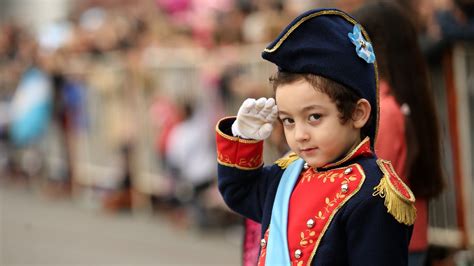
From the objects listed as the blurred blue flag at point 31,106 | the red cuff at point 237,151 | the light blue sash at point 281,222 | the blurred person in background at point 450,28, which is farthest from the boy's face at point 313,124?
the blurred blue flag at point 31,106

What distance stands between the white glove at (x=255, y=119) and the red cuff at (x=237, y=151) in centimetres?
3

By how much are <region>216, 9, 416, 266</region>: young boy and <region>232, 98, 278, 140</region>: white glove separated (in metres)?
0.11

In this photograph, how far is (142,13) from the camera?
37.0 feet

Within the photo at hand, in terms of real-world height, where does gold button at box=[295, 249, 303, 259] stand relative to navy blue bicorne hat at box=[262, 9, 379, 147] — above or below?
Answer: below

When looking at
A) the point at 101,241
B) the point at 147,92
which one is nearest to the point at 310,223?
the point at 101,241

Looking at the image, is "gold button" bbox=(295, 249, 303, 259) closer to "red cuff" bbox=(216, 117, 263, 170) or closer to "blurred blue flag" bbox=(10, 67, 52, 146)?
"red cuff" bbox=(216, 117, 263, 170)

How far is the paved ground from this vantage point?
7.76 meters

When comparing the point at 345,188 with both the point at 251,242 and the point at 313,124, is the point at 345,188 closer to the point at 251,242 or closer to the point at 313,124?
the point at 313,124

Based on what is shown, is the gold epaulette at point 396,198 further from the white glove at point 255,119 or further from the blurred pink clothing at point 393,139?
the blurred pink clothing at point 393,139

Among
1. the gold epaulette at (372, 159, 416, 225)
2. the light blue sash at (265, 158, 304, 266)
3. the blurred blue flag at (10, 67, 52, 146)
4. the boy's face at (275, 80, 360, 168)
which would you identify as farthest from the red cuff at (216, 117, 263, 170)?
the blurred blue flag at (10, 67, 52, 146)

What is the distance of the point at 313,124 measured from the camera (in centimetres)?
283

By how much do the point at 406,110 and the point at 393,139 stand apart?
0.74 feet

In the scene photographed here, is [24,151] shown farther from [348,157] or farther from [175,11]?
[348,157]

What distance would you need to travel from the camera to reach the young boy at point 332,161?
9.02 feet
